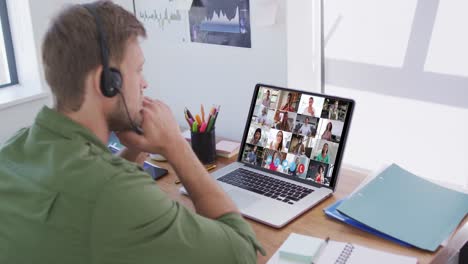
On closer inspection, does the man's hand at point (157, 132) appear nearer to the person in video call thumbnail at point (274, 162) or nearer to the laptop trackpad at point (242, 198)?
the laptop trackpad at point (242, 198)

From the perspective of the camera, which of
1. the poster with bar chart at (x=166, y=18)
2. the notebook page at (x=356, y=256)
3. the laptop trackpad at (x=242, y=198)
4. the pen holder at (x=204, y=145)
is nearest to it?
the notebook page at (x=356, y=256)

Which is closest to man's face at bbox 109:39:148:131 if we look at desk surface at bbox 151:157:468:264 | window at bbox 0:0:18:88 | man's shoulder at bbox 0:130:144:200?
man's shoulder at bbox 0:130:144:200

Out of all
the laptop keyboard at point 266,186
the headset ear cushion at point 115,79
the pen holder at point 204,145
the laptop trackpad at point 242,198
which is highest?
the headset ear cushion at point 115,79

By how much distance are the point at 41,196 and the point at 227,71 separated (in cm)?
102

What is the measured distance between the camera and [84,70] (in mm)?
932

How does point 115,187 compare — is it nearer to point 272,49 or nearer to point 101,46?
point 101,46

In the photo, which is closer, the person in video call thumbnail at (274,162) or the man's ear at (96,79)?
the man's ear at (96,79)

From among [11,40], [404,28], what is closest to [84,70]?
[404,28]

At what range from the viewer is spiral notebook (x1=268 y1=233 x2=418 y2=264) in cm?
106

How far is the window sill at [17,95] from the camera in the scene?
2.05 m

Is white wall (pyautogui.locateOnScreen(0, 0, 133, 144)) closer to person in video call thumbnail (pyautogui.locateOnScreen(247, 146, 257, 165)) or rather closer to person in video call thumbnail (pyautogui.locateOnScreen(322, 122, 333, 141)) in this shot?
person in video call thumbnail (pyautogui.locateOnScreen(247, 146, 257, 165))

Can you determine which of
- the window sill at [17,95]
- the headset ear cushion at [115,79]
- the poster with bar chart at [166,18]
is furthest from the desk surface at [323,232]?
the window sill at [17,95]

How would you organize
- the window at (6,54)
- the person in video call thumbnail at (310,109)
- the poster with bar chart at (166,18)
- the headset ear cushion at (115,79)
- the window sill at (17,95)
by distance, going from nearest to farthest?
the headset ear cushion at (115,79), the person in video call thumbnail at (310,109), the poster with bar chart at (166,18), the window sill at (17,95), the window at (6,54)

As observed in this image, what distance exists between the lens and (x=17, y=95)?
2.13 m
